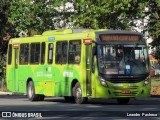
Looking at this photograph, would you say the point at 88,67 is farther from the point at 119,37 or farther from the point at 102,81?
the point at 119,37

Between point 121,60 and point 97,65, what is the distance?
3.04 ft

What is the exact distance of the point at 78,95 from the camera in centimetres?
2611

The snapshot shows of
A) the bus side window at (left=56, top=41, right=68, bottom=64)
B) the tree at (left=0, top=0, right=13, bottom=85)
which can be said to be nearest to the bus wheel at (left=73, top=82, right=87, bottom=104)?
the bus side window at (left=56, top=41, right=68, bottom=64)

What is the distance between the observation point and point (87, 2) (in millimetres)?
36406

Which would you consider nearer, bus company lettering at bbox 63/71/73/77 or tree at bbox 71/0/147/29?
bus company lettering at bbox 63/71/73/77

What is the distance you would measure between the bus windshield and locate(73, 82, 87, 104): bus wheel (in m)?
1.30

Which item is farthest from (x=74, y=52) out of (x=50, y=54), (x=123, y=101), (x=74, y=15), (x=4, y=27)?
(x=4, y=27)

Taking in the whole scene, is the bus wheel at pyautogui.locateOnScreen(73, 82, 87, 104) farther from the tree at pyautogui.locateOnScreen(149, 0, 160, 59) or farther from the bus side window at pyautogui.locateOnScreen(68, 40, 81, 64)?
the tree at pyautogui.locateOnScreen(149, 0, 160, 59)

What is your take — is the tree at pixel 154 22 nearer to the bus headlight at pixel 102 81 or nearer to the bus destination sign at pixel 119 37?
the bus destination sign at pixel 119 37

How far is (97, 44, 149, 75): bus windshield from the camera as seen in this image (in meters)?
25.3

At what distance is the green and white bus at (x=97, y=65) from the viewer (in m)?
25.2

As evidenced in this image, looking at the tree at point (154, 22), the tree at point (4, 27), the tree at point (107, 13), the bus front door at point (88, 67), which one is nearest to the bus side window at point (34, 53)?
the bus front door at point (88, 67)

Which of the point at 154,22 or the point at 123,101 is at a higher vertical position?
the point at 154,22

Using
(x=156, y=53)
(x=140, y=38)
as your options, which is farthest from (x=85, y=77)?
(x=156, y=53)
